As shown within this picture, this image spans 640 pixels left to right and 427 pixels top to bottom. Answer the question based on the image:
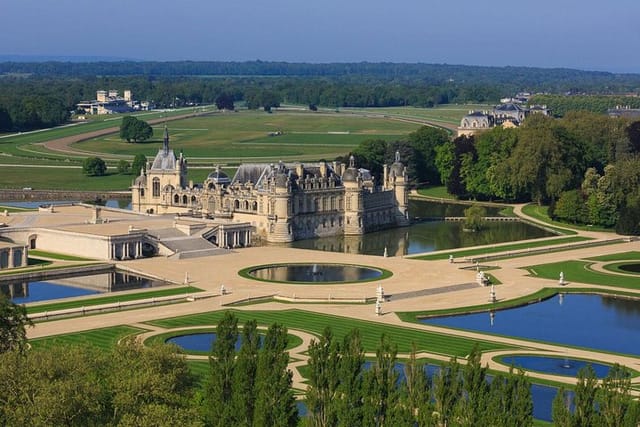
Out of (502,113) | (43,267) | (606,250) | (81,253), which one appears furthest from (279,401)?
(502,113)

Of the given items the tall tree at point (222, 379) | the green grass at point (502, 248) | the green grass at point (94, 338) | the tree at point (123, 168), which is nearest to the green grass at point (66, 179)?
the tree at point (123, 168)

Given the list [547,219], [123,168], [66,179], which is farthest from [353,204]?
[123,168]

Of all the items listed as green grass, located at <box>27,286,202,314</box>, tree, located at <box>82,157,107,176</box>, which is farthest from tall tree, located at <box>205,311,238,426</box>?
tree, located at <box>82,157,107,176</box>

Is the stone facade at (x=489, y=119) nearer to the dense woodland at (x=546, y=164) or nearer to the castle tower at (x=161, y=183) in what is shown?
the dense woodland at (x=546, y=164)

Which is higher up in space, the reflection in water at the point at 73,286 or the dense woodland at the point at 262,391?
the dense woodland at the point at 262,391

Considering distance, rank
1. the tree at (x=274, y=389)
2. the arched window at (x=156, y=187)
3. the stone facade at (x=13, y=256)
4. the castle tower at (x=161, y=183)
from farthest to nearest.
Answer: the arched window at (x=156, y=187), the castle tower at (x=161, y=183), the stone facade at (x=13, y=256), the tree at (x=274, y=389)

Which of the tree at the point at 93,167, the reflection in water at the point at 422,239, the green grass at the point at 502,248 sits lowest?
the tree at the point at 93,167

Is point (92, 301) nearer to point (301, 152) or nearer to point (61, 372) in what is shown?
point (61, 372)
